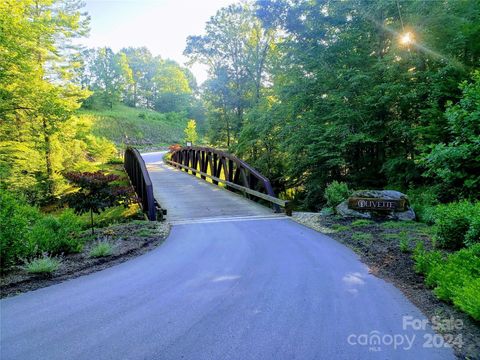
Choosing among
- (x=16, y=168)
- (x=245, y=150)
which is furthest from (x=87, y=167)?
(x=245, y=150)

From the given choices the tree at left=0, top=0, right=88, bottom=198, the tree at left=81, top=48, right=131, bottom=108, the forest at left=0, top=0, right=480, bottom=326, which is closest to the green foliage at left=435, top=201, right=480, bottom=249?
the forest at left=0, top=0, right=480, bottom=326

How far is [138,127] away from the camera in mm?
47312

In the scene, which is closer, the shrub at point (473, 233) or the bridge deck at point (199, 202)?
the shrub at point (473, 233)

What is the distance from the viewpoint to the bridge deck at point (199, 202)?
9641mm

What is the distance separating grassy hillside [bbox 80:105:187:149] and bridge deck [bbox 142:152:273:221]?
90.9 ft

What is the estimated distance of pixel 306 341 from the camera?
278cm

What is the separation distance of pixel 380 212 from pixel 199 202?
6319 mm

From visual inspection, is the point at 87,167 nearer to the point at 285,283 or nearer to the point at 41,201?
the point at 41,201

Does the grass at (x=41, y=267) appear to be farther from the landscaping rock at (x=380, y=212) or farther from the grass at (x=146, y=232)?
the landscaping rock at (x=380, y=212)

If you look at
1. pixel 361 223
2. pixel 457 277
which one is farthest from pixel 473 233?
pixel 361 223

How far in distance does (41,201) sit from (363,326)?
46.9ft

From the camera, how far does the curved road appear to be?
2.67 m

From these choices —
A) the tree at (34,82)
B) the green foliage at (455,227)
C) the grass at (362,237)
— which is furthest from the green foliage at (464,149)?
the tree at (34,82)

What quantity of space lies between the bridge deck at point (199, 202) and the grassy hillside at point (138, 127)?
27716mm
